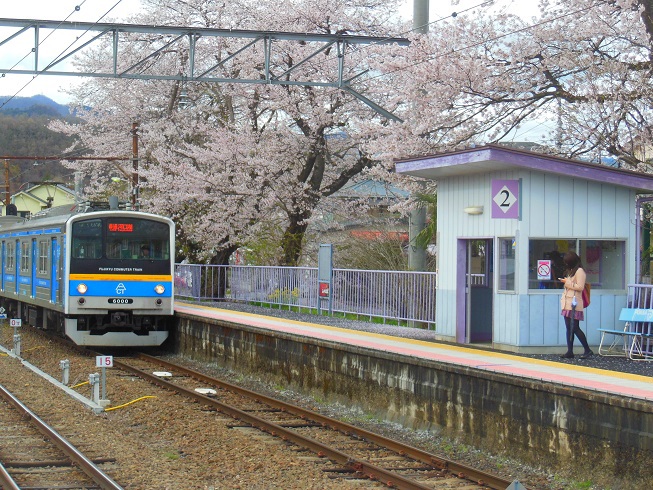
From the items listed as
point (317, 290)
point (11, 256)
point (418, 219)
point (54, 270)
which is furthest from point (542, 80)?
point (11, 256)

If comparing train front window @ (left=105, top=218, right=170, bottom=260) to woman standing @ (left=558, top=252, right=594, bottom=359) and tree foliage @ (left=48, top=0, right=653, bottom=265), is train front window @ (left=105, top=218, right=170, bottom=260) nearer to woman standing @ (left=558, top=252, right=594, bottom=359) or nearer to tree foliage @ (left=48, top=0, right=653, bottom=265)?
tree foliage @ (left=48, top=0, right=653, bottom=265)

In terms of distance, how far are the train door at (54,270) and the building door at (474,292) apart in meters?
8.72

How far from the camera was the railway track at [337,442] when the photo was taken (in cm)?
891

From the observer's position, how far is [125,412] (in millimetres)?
12812

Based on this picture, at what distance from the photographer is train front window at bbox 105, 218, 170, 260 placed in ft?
63.1

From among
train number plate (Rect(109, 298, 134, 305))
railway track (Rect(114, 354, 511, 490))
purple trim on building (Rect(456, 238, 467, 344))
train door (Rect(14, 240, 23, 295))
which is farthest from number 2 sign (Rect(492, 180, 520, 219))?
train door (Rect(14, 240, 23, 295))

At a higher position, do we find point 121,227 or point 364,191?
point 364,191

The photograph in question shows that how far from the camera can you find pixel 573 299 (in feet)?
42.4

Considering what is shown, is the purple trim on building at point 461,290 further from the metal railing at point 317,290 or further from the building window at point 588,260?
the metal railing at point 317,290

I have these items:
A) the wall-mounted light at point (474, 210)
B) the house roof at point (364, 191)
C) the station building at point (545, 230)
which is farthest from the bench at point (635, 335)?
the house roof at point (364, 191)

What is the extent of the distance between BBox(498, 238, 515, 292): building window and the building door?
3.76ft

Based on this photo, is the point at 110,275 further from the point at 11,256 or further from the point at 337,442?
the point at 337,442

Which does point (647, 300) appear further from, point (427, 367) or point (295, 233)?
point (295, 233)

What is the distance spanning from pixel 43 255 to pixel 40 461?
12.3m
